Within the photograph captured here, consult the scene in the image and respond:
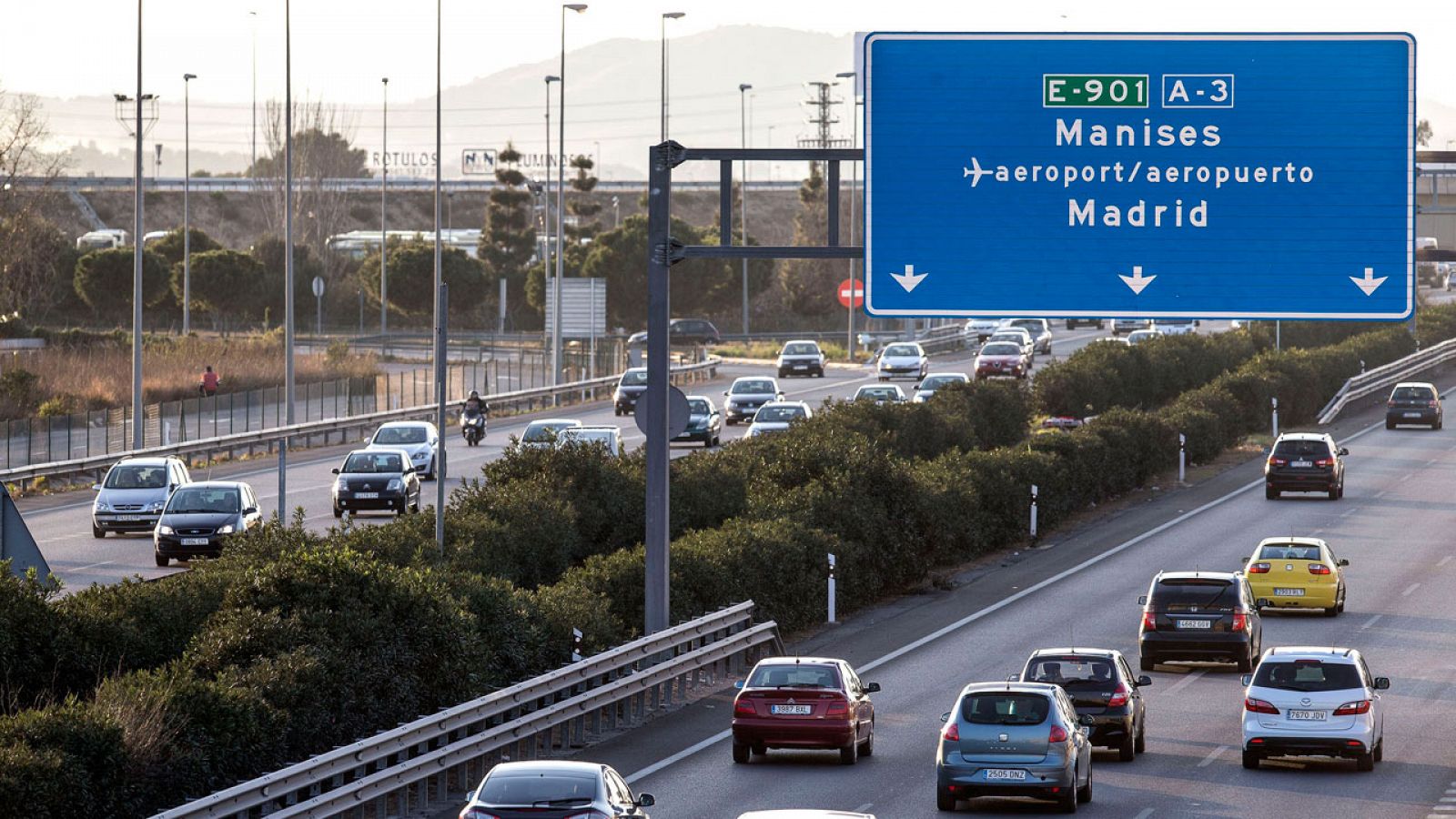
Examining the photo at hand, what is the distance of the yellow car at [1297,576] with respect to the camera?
39031mm

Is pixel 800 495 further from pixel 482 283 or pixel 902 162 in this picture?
pixel 482 283

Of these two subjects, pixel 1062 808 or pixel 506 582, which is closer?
pixel 1062 808

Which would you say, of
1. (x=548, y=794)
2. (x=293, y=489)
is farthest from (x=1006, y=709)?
(x=293, y=489)

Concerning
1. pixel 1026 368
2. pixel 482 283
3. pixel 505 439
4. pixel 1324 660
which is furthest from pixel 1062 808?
pixel 482 283

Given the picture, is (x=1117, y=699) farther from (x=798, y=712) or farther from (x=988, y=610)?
(x=988, y=610)

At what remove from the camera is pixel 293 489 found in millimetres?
54500

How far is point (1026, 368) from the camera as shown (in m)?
93.1

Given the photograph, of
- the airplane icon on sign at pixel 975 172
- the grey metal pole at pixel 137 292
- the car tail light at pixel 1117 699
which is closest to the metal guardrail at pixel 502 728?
the car tail light at pixel 1117 699

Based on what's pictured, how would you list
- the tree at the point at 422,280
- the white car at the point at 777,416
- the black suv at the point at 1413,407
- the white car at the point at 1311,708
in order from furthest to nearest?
the tree at the point at 422,280 < the black suv at the point at 1413,407 < the white car at the point at 777,416 < the white car at the point at 1311,708

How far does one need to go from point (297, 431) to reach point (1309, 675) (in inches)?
1653

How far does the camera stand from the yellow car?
3903 cm

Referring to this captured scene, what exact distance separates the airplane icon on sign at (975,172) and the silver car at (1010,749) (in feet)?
21.5

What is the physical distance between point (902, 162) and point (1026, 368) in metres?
67.9

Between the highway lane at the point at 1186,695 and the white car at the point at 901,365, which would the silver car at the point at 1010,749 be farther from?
the white car at the point at 901,365
